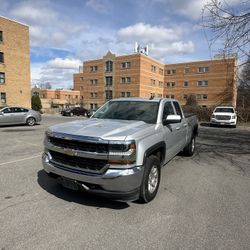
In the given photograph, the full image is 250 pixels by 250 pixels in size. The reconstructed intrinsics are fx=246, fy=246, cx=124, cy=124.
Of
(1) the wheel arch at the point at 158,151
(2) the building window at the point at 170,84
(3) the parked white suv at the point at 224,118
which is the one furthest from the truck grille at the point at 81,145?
(2) the building window at the point at 170,84

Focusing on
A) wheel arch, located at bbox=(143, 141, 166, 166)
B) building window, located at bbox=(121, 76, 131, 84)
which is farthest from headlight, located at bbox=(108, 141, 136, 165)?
building window, located at bbox=(121, 76, 131, 84)

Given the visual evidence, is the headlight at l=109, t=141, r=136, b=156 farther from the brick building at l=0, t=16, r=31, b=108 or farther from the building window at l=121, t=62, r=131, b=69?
the building window at l=121, t=62, r=131, b=69

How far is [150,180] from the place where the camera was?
435 cm

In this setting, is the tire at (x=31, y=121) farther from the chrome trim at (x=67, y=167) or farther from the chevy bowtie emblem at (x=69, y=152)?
the chevy bowtie emblem at (x=69, y=152)

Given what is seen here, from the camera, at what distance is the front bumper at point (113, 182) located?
365cm

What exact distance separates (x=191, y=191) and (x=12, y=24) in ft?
117

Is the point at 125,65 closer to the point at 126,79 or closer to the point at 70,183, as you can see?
the point at 126,79

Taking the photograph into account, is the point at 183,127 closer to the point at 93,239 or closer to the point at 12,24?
the point at 93,239

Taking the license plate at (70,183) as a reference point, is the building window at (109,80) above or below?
above

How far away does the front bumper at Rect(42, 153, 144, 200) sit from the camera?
12.0ft

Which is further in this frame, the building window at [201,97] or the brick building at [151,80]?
the building window at [201,97]

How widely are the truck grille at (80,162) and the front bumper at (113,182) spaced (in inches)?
3.5

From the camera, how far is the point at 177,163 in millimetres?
7176

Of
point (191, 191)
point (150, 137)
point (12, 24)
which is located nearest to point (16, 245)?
point (150, 137)
